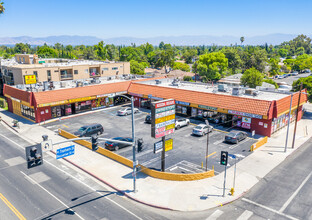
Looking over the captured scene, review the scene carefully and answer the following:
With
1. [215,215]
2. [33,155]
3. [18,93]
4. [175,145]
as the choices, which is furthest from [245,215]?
[18,93]

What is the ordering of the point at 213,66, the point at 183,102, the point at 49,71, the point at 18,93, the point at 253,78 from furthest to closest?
the point at 213,66 → the point at 253,78 → the point at 49,71 → the point at 18,93 → the point at 183,102

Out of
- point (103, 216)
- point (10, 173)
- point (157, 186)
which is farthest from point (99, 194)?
point (10, 173)

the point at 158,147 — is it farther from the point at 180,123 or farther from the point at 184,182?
the point at 180,123

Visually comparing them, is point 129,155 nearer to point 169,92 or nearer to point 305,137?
point 169,92

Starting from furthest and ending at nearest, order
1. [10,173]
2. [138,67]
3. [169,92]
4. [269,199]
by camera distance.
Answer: [138,67] < [169,92] < [10,173] < [269,199]

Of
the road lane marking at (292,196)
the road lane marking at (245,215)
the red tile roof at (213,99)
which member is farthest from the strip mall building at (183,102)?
the road lane marking at (245,215)

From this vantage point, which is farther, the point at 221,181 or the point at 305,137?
the point at 305,137
